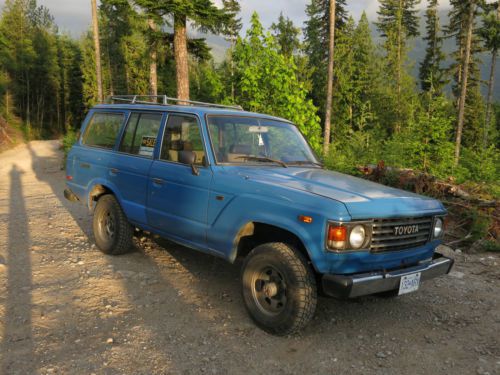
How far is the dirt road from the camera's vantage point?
3.24 meters

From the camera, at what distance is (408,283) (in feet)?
11.6

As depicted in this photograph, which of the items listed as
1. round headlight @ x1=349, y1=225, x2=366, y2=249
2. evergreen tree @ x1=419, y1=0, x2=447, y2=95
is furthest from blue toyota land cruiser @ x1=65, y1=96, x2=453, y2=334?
evergreen tree @ x1=419, y1=0, x2=447, y2=95

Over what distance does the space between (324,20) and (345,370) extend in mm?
35736

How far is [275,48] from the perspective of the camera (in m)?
13.3

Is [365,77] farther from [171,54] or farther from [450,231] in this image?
[450,231]

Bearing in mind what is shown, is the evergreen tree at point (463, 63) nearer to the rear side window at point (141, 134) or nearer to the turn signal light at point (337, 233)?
the rear side window at point (141, 134)

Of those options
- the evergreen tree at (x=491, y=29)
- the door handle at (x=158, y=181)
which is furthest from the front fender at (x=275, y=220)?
the evergreen tree at (x=491, y=29)

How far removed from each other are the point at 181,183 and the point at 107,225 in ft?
6.22

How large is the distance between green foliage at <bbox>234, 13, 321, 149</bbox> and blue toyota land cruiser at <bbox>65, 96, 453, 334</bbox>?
7.74 metres

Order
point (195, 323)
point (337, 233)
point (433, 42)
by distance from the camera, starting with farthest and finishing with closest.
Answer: point (433, 42) → point (195, 323) → point (337, 233)

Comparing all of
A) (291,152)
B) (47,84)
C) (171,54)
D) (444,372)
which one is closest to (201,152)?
(291,152)

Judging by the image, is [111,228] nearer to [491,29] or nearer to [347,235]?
[347,235]

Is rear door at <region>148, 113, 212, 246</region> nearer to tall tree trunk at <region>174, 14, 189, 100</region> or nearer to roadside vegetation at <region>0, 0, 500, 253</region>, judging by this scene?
roadside vegetation at <region>0, 0, 500, 253</region>

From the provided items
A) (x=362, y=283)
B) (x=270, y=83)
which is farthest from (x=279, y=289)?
(x=270, y=83)
